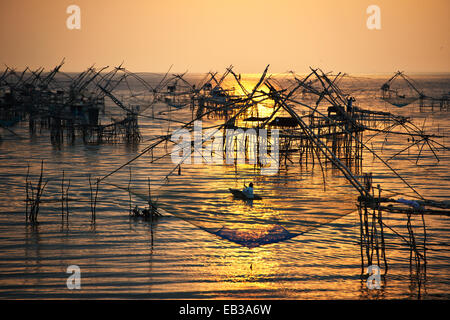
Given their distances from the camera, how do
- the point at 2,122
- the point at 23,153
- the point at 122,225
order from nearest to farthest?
the point at 122,225 → the point at 23,153 → the point at 2,122

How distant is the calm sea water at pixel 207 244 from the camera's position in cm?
682

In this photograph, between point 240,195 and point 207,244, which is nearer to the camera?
point 207,244

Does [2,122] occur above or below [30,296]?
above

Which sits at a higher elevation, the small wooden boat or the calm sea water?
the small wooden boat

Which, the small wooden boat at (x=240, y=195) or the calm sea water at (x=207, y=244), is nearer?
the calm sea water at (x=207, y=244)

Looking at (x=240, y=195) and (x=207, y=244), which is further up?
(x=240, y=195)

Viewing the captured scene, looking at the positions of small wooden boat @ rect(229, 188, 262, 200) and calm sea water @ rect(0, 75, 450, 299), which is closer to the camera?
calm sea water @ rect(0, 75, 450, 299)

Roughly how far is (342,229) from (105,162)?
28.1 ft

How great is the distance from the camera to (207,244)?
340 inches

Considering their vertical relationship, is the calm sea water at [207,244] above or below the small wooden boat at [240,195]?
below

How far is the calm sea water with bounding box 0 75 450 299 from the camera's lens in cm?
682
